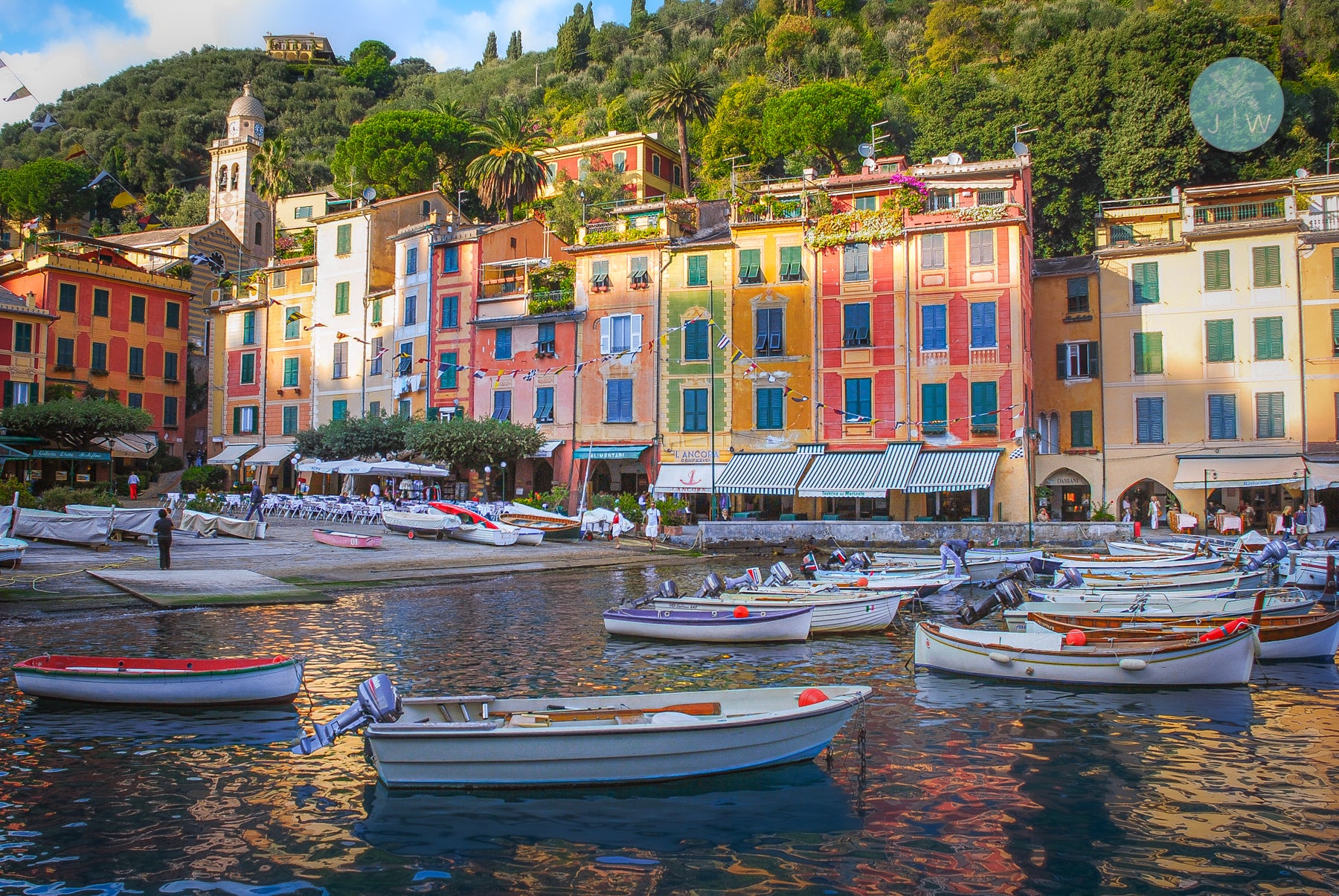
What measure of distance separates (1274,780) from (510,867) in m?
8.39

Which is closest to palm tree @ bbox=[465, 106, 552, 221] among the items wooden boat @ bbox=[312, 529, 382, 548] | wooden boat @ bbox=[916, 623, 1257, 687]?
wooden boat @ bbox=[312, 529, 382, 548]

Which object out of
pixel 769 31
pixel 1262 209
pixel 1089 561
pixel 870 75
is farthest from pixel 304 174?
pixel 1089 561

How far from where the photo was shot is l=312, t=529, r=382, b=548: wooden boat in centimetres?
3394

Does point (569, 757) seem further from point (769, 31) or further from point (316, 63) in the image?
point (316, 63)

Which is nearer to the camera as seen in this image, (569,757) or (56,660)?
(569,757)

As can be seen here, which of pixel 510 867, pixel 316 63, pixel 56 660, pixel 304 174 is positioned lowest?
pixel 510 867

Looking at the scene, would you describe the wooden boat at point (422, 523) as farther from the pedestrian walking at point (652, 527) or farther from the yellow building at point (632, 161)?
the yellow building at point (632, 161)

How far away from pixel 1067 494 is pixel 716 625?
3123cm

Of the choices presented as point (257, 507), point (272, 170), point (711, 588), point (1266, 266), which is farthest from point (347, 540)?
point (272, 170)

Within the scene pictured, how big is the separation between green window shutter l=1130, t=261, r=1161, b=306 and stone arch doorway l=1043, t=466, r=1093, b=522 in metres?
7.97

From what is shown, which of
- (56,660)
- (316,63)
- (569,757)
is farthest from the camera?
(316,63)

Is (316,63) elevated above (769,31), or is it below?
above

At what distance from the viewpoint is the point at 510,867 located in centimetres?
895

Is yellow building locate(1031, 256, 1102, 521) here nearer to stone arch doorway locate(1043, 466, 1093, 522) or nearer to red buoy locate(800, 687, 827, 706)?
stone arch doorway locate(1043, 466, 1093, 522)
